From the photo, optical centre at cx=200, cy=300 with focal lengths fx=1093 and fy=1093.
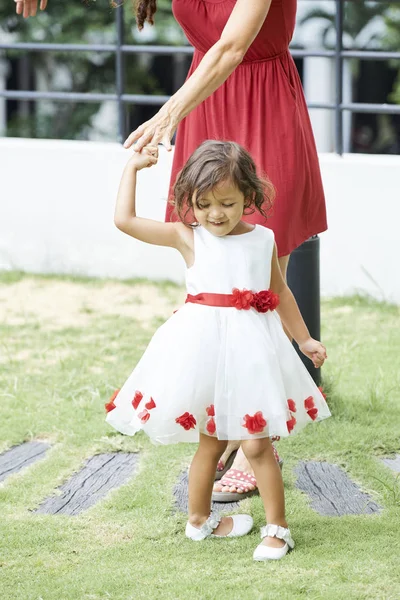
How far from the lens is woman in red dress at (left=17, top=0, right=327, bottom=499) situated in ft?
11.0

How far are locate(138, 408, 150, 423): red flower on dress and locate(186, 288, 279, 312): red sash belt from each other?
13.0 inches

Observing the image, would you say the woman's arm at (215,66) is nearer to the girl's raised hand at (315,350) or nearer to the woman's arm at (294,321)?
the woman's arm at (294,321)

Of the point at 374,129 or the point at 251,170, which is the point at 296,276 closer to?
the point at 251,170

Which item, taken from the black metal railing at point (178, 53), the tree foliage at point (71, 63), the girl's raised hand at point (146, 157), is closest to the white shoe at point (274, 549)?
the girl's raised hand at point (146, 157)

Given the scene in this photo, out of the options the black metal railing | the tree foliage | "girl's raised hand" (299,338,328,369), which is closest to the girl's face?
"girl's raised hand" (299,338,328,369)

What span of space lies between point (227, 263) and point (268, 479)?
0.60m

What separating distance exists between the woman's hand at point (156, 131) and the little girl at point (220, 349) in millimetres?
26

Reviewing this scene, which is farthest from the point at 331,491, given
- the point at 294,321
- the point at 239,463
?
the point at 294,321

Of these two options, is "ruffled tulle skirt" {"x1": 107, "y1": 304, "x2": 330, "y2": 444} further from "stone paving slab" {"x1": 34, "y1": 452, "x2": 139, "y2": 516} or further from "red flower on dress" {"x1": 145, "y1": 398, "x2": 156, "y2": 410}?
"stone paving slab" {"x1": 34, "y1": 452, "x2": 139, "y2": 516}

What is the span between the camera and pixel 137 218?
2992 millimetres

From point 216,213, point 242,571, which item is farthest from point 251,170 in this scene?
point 242,571

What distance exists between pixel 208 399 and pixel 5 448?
1320 millimetres

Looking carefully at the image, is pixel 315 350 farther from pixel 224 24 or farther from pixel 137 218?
pixel 224 24

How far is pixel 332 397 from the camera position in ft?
14.5
